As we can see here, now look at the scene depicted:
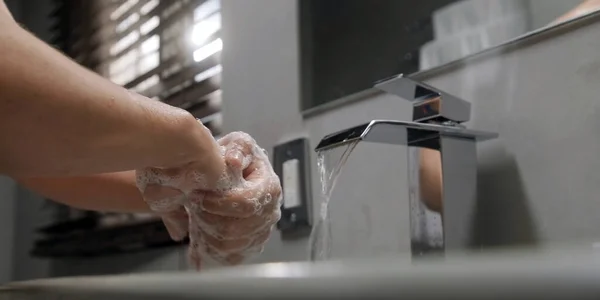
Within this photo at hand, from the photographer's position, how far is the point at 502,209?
0.64 metres

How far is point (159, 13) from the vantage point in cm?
134

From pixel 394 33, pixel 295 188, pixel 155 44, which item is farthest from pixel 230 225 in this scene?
pixel 155 44

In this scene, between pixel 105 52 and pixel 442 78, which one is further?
pixel 105 52

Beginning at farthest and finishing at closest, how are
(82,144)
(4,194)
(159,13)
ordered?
(4,194) < (159,13) < (82,144)

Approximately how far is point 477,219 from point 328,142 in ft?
0.58

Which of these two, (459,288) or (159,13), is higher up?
(159,13)

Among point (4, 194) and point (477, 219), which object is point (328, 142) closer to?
point (477, 219)

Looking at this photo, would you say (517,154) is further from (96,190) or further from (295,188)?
(96,190)

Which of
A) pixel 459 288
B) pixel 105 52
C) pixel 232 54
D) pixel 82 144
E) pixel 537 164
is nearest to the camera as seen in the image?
pixel 459 288

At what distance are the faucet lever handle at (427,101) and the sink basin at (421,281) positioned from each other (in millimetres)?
444

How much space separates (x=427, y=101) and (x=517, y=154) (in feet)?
0.34

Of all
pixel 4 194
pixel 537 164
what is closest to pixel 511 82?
pixel 537 164

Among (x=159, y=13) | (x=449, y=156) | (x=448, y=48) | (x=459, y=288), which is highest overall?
(x=159, y=13)

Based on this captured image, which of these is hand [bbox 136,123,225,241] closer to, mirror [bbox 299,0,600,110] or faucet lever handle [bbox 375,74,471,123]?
faucet lever handle [bbox 375,74,471,123]
